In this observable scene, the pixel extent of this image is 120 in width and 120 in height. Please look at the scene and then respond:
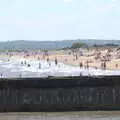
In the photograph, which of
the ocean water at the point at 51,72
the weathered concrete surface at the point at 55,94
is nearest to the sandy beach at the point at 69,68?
the ocean water at the point at 51,72

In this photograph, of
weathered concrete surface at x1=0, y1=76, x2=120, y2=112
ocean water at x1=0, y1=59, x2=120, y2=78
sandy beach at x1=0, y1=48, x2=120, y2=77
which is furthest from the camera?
sandy beach at x1=0, y1=48, x2=120, y2=77

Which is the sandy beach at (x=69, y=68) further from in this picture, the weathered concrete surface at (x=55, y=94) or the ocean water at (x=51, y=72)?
the weathered concrete surface at (x=55, y=94)

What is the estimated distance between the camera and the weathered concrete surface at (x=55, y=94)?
116ft

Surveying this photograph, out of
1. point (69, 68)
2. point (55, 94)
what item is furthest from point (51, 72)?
point (55, 94)

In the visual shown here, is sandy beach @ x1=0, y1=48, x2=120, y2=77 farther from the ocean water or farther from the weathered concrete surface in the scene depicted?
the weathered concrete surface

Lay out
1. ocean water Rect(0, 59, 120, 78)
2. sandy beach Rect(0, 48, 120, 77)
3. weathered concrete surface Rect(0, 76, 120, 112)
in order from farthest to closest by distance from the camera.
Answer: sandy beach Rect(0, 48, 120, 77) < ocean water Rect(0, 59, 120, 78) < weathered concrete surface Rect(0, 76, 120, 112)

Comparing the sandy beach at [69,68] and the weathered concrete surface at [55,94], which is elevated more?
the weathered concrete surface at [55,94]

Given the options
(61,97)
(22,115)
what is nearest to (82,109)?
(61,97)

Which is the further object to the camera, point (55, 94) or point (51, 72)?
point (51, 72)

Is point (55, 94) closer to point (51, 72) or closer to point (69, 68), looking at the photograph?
point (51, 72)

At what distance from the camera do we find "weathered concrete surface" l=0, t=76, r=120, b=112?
116 feet

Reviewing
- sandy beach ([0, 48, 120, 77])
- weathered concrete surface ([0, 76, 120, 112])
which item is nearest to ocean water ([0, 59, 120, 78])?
sandy beach ([0, 48, 120, 77])

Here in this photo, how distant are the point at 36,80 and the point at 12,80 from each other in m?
1.72

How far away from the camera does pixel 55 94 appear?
35.3 metres
